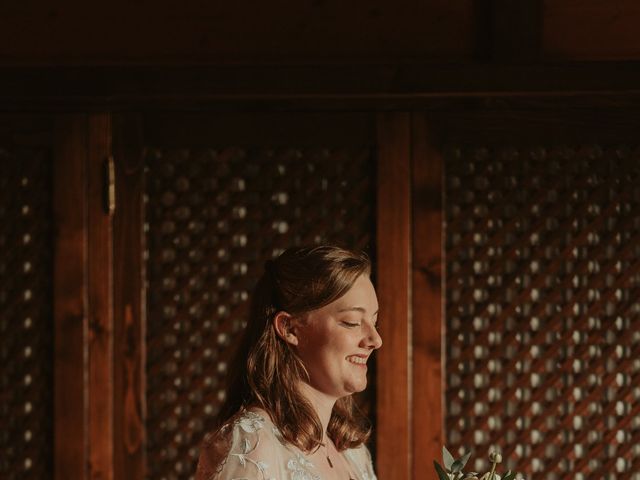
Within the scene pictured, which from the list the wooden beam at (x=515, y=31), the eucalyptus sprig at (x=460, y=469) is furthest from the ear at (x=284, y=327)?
the wooden beam at (x=515, y=31)

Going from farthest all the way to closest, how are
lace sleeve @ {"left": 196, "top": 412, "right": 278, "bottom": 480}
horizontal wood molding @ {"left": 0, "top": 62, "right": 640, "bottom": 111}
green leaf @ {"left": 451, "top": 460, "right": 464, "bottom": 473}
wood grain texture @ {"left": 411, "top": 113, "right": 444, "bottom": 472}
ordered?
wood grain texture @ {"left": 411, "top": 113, "right": 444, "bottom": 472}, horizontal wood molding @ {"left": 0, "top": 62, "right": 640, "bottom": 111}, green leaf @ {"left": 451, "top": 460, "right": 464, "bottom": 473}, lace sleeve @ {"left": 196, "top": 412, "right": 278, "bottom": 480}

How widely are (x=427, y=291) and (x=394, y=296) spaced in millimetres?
109

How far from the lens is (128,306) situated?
306cm

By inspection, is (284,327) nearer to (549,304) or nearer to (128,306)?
(128,306)

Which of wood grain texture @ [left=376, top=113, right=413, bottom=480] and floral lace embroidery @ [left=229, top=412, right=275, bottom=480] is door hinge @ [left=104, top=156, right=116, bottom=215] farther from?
floral lace embroidery @ [left=229, top=412, right=275, bottom=480]

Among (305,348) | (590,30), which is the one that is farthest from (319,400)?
(590,30)

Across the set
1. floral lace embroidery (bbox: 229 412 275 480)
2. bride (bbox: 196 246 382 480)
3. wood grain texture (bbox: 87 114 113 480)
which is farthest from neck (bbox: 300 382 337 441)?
wood grain texture (bbox: 87 114 113 480)

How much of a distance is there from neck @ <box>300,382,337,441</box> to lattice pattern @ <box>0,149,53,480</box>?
4.88 ft

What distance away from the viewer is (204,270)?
3.12 m

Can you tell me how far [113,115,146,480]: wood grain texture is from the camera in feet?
10.0

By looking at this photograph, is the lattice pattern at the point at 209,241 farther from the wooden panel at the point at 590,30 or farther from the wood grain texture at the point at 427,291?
the wooden panel at the point at 590,30

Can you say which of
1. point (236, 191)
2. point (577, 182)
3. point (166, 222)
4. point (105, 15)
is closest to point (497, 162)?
point (577, 182)

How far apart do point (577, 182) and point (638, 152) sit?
8.7 inches

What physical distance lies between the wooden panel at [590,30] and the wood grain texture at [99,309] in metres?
1.48
